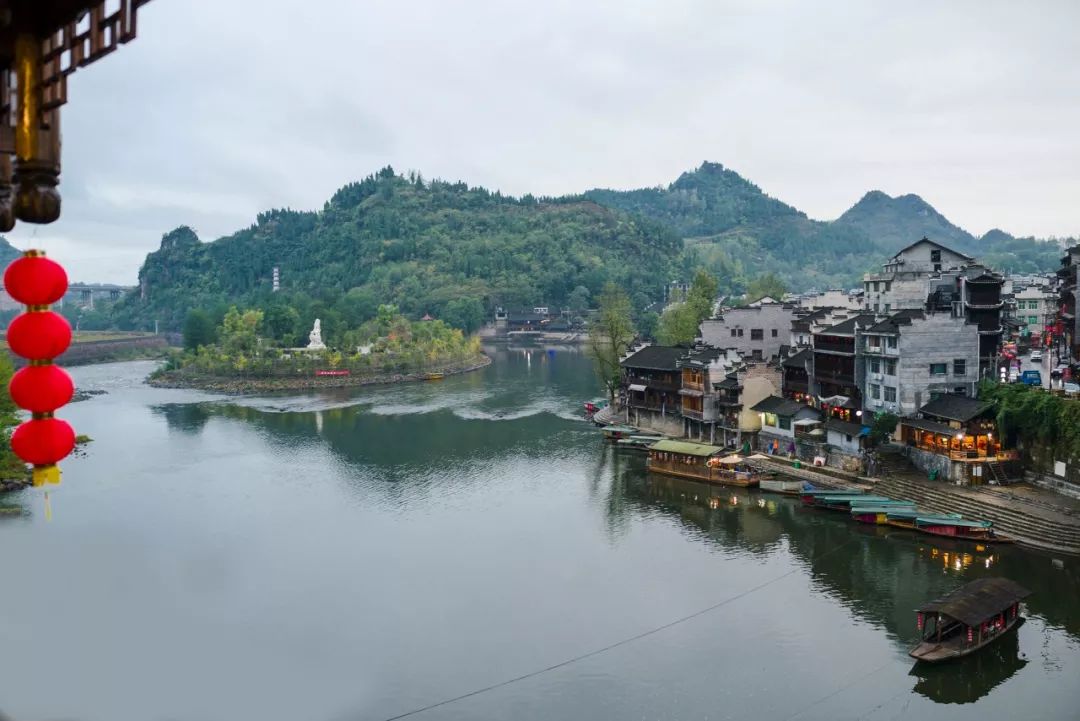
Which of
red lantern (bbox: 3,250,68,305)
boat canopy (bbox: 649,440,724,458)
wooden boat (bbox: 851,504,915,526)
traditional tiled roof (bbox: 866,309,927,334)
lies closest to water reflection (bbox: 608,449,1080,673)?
wooden boat (bbox: 851,504,915,526)

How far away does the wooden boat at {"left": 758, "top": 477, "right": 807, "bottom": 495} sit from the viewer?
41.0 m

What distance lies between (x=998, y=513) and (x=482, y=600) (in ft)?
68.0

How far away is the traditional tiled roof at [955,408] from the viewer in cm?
3753

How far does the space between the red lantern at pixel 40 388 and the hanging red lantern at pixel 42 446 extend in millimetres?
145

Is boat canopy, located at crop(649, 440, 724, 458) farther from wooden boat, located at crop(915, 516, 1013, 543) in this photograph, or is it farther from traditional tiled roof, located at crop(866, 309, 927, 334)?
wooden boat, located at crop(915, 516, 1013, 543)

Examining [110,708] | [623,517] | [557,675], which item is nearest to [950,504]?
[623,517]

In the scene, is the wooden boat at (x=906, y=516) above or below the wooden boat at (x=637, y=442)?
below

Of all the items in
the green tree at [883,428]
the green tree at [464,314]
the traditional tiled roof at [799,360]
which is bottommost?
the green tree at [883,428]

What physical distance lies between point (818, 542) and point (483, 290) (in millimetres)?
121457

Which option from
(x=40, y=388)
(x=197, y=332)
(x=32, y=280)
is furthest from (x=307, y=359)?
(x=40, y=388)

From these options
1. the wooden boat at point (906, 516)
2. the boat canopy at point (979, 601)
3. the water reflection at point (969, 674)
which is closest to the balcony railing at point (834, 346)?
the wooden boat at point (906, 516)

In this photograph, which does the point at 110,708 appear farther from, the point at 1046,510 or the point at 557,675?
the point at 1046,510

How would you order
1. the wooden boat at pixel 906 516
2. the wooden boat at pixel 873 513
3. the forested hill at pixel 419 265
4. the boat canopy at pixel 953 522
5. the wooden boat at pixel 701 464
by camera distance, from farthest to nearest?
the forested hill at pixel 419 265 < the wooden boat at pixel 701 464 < the wooden boat at pixel 873 513 < the wooden boat at pixel 906 516 < the boat canopy at pixel 953 522

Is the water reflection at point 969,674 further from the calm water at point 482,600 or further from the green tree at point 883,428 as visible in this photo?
the green tree at point 883,428
